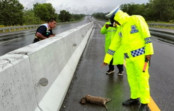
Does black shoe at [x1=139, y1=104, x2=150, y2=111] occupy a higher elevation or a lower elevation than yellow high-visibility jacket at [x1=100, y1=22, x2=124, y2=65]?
lower

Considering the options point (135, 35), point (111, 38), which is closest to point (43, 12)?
point (111, 38)

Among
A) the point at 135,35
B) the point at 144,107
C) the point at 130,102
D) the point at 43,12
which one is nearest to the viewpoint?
the point at 135,35

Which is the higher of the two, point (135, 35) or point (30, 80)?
point (135, 35)

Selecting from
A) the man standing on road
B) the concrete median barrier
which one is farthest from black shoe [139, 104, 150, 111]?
the man standing on road

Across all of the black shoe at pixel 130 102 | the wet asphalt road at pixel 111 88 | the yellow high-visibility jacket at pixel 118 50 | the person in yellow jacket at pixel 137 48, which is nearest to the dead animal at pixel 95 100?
the wet asphalt road at pixel 111 88

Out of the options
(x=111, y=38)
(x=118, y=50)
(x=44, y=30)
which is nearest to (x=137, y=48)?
(x=118, y=50)

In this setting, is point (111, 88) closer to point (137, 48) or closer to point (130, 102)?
point (130, 102)

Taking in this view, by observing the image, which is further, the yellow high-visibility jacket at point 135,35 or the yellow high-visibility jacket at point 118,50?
the yellow high-visibility jacket at point 118,50

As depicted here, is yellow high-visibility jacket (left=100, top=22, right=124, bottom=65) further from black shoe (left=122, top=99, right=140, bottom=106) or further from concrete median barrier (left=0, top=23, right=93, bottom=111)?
concrete median barrier (left=0, top=23, right=93, bottom=111)

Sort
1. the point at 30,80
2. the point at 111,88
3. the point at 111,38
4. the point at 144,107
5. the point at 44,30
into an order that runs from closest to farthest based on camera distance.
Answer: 1. the point at 30,80
2. the point at 144,107
3. the point at 111,88
4. the point at 111,38
5. the point at 44,30

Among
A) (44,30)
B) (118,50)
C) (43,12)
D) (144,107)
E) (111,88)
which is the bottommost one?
(111,88)

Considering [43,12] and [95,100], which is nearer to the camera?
[95,100]

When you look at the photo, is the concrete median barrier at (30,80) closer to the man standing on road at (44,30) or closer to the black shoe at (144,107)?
the black shoe at (144,107)

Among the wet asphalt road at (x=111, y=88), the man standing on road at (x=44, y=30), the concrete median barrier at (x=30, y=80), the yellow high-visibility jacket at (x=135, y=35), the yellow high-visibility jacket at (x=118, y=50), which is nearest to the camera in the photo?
the concrete median barrier at (x=30, y=80)
